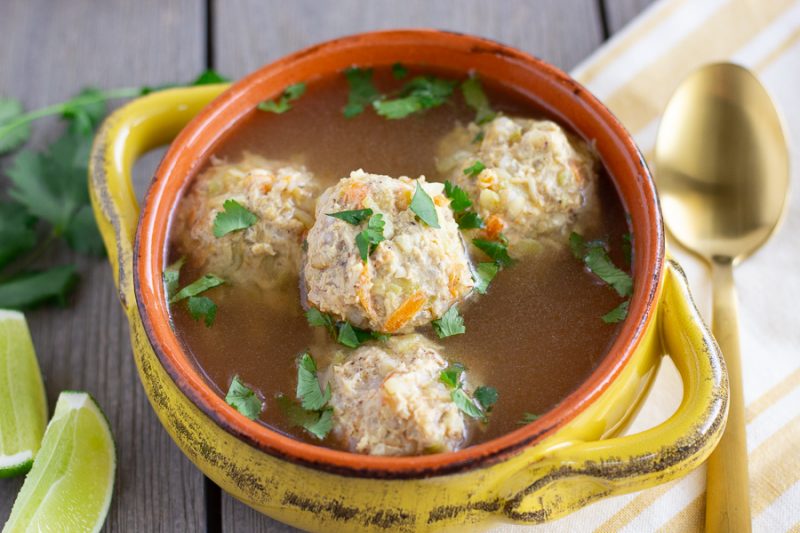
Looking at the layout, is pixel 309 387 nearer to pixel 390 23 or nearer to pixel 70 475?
pixel 70 475

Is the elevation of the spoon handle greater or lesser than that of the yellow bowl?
lesser

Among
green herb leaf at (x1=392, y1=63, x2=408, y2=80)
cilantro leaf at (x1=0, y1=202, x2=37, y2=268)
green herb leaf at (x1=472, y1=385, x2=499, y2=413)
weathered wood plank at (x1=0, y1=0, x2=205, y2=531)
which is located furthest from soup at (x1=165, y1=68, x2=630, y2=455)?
cilantro leaf at (x1=0, y1=202, x2=37, y2=268)

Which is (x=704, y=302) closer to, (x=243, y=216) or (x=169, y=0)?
(x=243, y=216)

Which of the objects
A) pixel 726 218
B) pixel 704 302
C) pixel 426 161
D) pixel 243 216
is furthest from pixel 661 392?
pixel 243 216

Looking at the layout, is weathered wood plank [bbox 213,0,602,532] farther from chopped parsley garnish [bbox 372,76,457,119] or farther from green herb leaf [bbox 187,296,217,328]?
green herb leaf [bbox 187,296,217,328]

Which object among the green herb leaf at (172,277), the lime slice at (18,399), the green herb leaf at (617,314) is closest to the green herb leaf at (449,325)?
the green herb leaf at (617,314)

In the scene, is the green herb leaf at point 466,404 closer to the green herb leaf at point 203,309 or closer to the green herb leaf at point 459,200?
the green herb leaf at point 459,200
